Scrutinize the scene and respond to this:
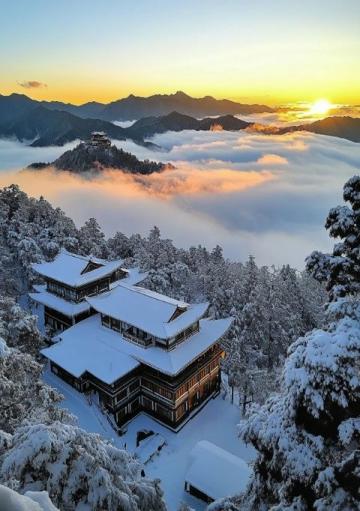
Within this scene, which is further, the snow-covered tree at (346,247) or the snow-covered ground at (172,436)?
the snow-covered ground at (172,436)

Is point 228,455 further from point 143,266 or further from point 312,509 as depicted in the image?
point 143,266


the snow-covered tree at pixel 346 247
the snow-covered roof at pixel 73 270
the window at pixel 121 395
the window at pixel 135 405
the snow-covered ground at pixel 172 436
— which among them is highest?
the snow-covered tree at pixel 346 247

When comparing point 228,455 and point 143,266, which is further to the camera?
point 143,266

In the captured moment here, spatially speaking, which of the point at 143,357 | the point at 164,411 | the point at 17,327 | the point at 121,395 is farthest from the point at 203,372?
the point at 17,327

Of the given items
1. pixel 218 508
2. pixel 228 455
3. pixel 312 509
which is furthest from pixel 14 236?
pixel 312 509

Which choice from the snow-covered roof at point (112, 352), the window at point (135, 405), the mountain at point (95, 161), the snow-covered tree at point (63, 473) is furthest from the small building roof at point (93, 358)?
the mountain at point (95, 161)

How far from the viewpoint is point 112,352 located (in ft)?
85.7

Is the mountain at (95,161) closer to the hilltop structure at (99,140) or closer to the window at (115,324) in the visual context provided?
the hilltop structure at (99,140)

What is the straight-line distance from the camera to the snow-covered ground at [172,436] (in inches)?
864

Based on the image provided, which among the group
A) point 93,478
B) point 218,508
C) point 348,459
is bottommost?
point 218,508

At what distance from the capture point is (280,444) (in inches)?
303

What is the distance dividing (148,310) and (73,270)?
29.4ft

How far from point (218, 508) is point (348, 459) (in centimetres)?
457

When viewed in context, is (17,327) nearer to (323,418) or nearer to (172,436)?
(172,436)
